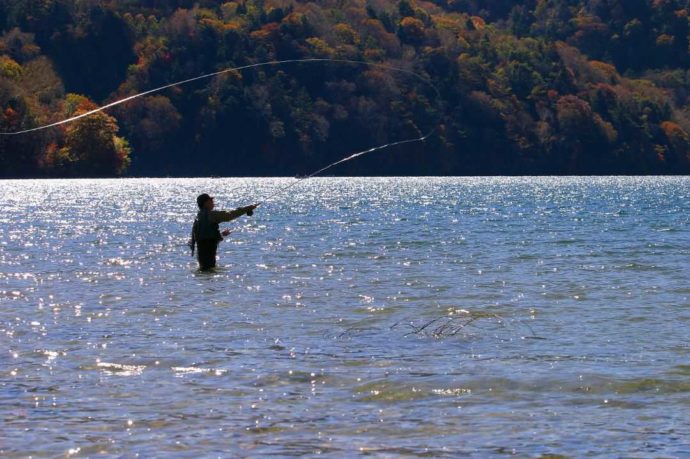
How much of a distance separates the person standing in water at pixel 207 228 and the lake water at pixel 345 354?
0.41 metres

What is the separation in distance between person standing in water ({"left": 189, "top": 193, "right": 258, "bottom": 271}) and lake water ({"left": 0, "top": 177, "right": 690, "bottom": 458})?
1.36ft

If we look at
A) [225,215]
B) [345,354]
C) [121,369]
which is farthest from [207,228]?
[121,369]

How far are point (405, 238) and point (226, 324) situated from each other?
24229 mm

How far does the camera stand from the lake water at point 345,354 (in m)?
11.3

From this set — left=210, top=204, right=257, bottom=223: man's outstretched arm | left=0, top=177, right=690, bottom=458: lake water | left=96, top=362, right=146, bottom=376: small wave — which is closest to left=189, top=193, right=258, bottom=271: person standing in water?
left=210, top=204, right=257, bottom=223: man's outstretched arm

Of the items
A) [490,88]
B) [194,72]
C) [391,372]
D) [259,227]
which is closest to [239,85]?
[194,72]

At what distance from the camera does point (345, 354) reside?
1554 centimetres

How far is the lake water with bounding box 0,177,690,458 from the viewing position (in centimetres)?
1126

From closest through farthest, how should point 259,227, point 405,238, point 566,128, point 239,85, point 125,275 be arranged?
1. point 125,275
2. point 405,238
3. point 259,227
4. point 239,85
5. point 566,128

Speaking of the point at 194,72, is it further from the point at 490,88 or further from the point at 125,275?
the point at 125,275

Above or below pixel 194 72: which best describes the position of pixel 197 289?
below

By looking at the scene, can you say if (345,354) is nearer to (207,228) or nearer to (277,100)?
(207,228)

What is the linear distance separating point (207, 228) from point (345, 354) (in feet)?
33.4

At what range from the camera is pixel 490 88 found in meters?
198
